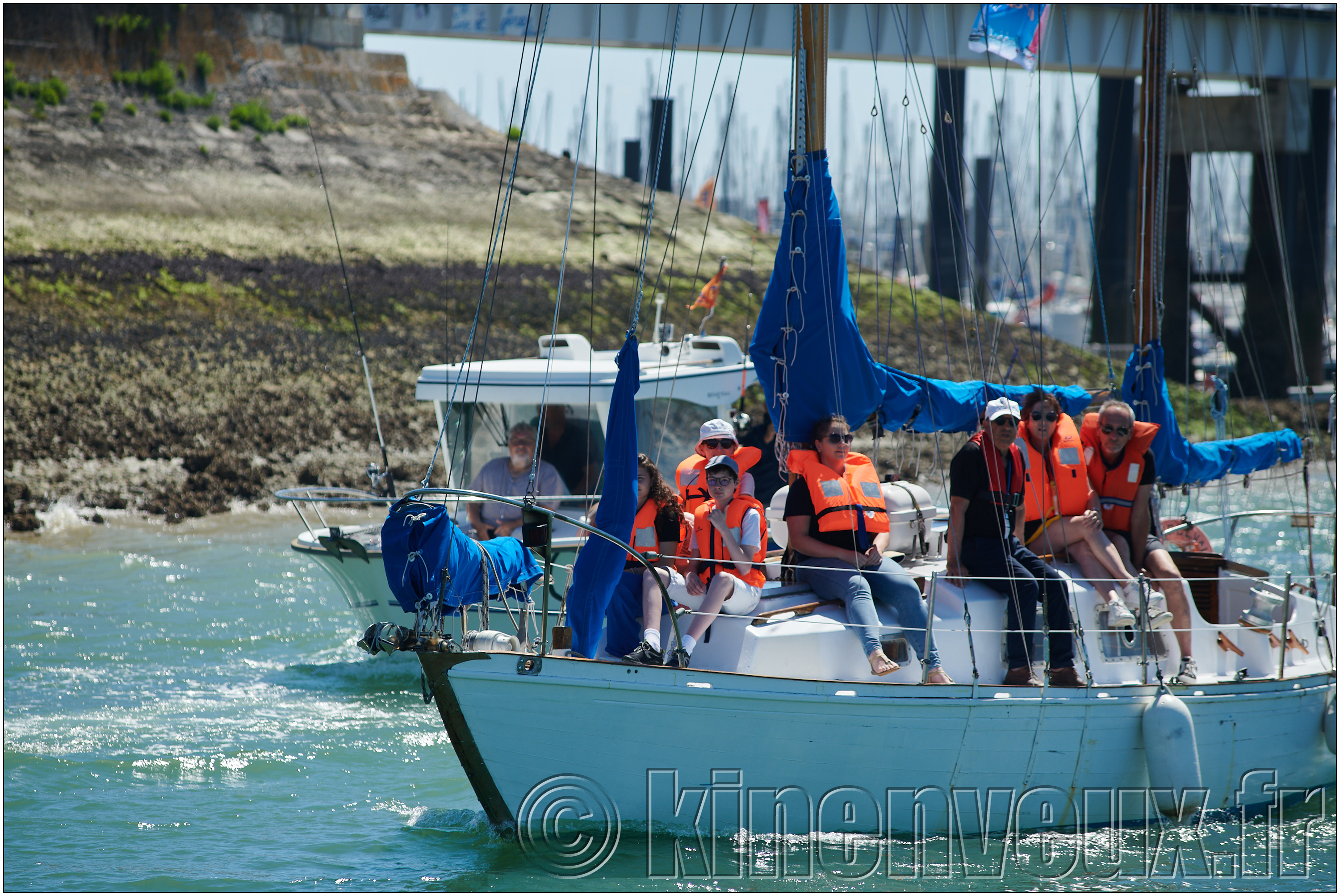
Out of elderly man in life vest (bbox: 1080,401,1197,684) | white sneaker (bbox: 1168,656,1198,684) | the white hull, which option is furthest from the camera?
elderly man in life vest (bbox: 1080,401,1197,684)

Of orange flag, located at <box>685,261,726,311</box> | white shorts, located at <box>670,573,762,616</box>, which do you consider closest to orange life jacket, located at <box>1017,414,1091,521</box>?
white shorts, located at <box>670,573,762,616</box>

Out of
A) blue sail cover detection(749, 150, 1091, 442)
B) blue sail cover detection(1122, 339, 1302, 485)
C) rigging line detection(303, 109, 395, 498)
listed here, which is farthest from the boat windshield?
blue sail cover detection(1122, 339, 1302, 485)

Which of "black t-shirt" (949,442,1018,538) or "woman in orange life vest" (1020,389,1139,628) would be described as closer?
"black t-shirt" (949,442,1018,538)

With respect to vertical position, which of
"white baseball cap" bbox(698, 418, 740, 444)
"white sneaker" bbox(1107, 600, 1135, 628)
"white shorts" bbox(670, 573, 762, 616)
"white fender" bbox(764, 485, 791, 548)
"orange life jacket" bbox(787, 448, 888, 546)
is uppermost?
"white baseball cap" bbox(698, 418, 740, 444)

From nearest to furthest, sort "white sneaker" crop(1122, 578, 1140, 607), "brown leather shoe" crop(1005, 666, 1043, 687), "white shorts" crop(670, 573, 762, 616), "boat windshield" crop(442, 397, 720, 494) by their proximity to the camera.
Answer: "white shorts" crop(670, 573, 762, 616) → "brown leather shoe" crop(1005, 666, 1043, 687) → "white sneaker" crop(1122, 578, 1140, 607) → "boat windshield" crop(442, 397, 720, 494)

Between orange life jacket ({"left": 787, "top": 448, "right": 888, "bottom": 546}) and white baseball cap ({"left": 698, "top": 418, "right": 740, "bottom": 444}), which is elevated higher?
white baseball cap ({"left": 698, "top": 418, "right": 740, "bottom": 444})

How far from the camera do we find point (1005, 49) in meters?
10.6

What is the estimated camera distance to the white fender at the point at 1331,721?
7.86 meters

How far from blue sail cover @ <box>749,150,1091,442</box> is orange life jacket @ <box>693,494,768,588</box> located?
854 millimetres

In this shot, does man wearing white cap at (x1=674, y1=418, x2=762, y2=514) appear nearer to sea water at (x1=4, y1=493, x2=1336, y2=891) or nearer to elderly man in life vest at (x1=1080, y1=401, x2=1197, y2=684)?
sea water at (x1=4, y1=493, x2=1336, y2=891)

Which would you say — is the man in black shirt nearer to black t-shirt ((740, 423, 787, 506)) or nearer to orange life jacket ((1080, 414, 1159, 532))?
black t-shirt ((740, 423, 787, 506))

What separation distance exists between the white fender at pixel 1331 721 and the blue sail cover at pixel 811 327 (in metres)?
3.55

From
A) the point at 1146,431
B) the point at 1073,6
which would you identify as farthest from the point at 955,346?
the point at 1146,431

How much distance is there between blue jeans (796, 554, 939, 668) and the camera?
6.71 metres
